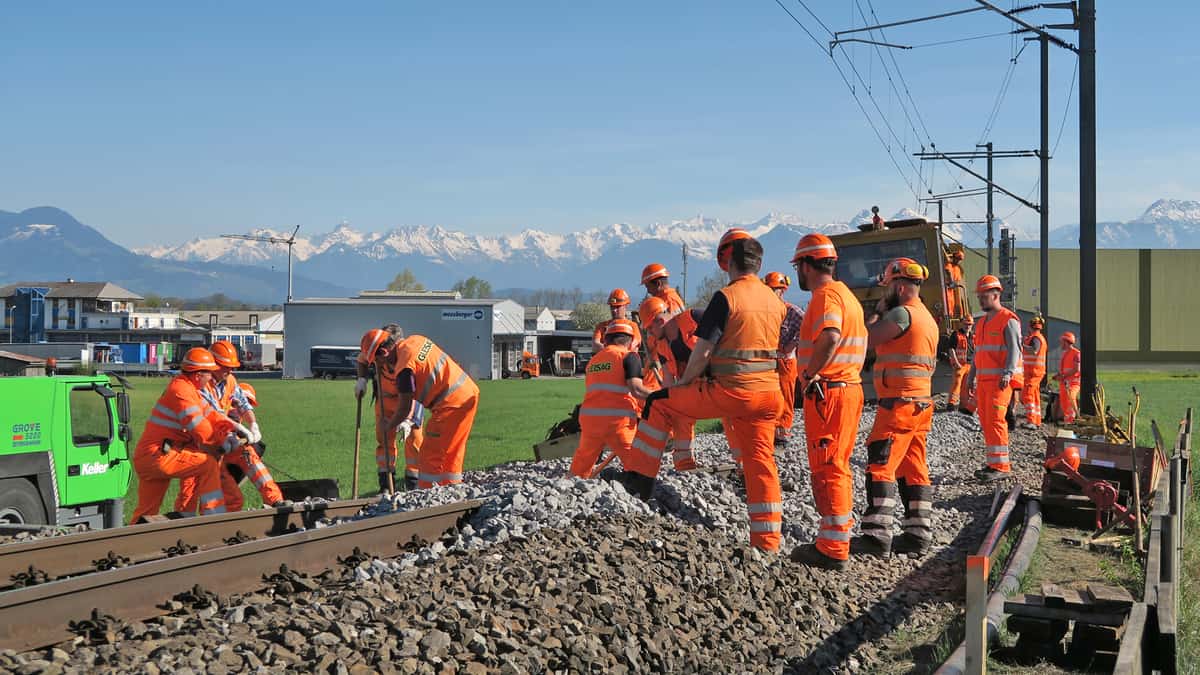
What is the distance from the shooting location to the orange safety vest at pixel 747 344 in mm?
6832

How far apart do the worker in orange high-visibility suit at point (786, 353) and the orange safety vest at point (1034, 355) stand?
6.60m

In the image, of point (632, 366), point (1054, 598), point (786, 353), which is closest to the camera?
point (1054, 598)

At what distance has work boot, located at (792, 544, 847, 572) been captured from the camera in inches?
277

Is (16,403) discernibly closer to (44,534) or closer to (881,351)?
(44,534)

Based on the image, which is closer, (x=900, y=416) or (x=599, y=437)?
(x=900, y=416)

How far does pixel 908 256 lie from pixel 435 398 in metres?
12.3

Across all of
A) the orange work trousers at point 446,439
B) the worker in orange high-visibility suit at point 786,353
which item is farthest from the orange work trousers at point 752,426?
the orange work trousers at point 446,439

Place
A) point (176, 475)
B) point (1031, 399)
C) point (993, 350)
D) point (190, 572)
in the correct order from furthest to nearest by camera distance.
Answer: point (1031, 399) < point (993, 350) < point (176, 475) < point (190, 572)

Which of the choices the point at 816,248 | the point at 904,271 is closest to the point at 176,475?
the point at 816,248

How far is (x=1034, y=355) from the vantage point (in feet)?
57.9

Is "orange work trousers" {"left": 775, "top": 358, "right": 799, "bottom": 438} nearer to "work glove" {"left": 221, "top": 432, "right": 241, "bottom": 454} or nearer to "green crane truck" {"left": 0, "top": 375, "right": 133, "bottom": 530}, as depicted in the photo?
"work glove" {"left": 221, "top": 432, "right": 241, "bottom": 454}

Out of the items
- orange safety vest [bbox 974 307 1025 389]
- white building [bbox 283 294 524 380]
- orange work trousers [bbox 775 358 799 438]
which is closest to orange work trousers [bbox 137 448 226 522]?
orange work trousers [bbox 775 358 799 438]

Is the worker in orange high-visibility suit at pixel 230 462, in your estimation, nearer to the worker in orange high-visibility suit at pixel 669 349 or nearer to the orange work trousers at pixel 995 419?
the worker in orange high-visibility suit at pixel 669 349

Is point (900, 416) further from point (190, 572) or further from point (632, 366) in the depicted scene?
point (190, 572)
